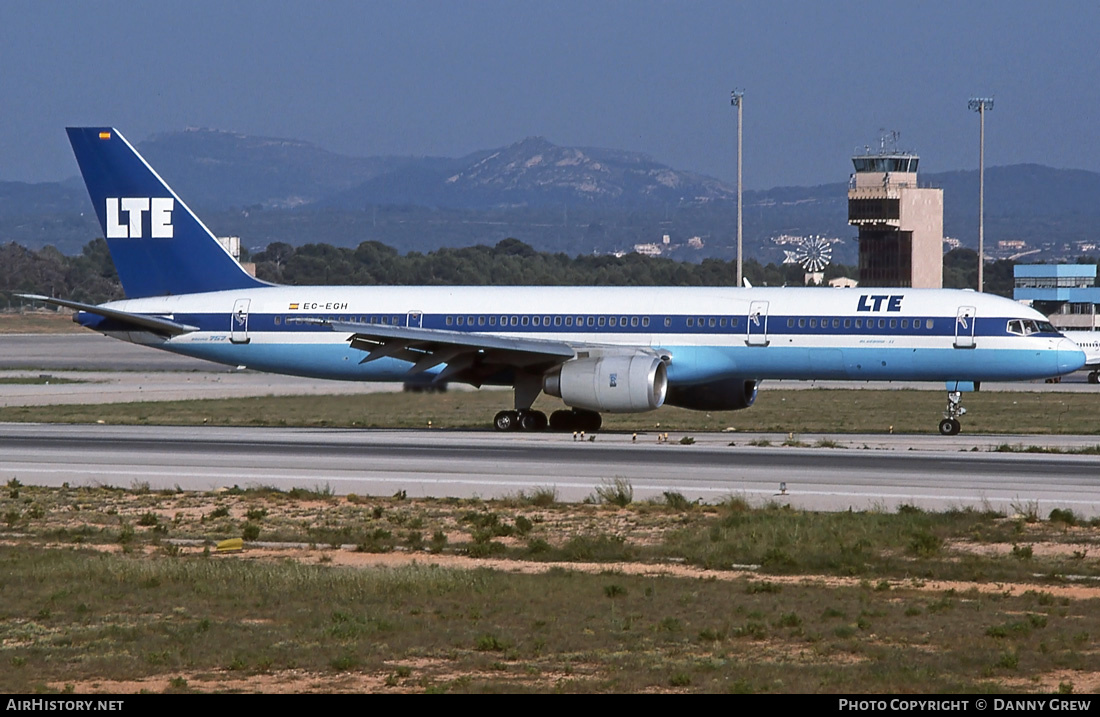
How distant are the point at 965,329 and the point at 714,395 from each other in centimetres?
695

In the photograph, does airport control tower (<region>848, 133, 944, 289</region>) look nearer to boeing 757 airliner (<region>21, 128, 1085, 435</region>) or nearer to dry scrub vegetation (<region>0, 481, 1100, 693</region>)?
boeing 757 airliner (<region>21, 128, 1085, 435</region>)

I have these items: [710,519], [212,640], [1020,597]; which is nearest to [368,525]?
[710,519]

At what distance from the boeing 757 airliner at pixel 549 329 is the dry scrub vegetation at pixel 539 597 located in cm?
1314

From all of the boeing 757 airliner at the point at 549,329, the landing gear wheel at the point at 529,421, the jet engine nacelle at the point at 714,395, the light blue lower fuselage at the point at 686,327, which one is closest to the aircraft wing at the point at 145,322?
the boeing 757 airliner at the point at 549,329

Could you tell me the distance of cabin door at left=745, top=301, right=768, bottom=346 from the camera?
128ft

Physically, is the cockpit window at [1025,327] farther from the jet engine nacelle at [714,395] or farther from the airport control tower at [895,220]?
the airport control tower at [895,220]

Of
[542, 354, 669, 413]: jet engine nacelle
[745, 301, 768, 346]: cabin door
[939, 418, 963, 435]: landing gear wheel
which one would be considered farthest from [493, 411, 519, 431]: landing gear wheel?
[939, 418, 963, 435]: landing gear wheel

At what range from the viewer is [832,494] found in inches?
1053

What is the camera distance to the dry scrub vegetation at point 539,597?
46.2ft

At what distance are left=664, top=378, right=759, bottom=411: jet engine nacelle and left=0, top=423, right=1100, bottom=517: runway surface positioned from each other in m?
1.19

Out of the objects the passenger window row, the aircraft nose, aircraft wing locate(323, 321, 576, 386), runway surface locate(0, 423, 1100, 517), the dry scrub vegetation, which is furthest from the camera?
the passenger window row

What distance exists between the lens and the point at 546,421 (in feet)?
134

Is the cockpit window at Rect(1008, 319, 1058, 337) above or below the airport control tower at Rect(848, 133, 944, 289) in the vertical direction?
below

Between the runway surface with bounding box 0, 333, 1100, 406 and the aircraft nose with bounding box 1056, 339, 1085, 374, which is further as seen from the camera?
the runway surface with bounding box 0, 333, 1100, 406
